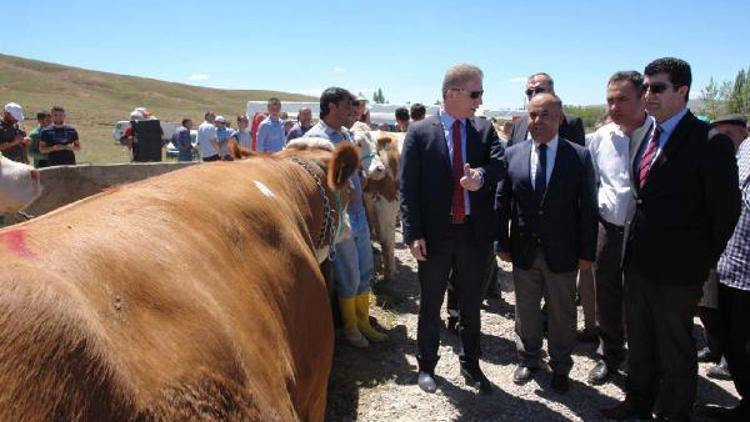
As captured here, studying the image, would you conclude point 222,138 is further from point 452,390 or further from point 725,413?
point 725,413

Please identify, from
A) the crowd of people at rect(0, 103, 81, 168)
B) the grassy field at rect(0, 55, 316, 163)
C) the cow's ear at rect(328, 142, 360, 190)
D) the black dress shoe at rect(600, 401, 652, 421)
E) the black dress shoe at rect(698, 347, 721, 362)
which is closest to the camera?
the cow's ear at rect(328, 142, 360, 190)

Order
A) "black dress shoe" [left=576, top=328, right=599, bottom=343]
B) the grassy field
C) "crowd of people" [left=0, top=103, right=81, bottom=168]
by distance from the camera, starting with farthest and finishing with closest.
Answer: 1. the grassy field
2. "crowd of people" [left=0, top=103, right=81, bottom=168]
3. "black dress shoe" [left=576, top=328, right=599, bottom=343]

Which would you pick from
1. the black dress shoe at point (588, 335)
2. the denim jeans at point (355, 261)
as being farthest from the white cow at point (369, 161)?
the black dress shoe at point (588, 335)

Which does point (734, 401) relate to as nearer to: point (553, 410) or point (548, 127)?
point (553, 410)

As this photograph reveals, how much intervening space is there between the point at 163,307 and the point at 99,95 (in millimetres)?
98980

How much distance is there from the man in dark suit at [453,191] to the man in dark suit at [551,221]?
0.86ft

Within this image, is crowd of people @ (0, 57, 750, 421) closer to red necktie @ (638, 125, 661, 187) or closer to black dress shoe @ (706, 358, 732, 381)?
red necktie @ (638, 125, 661, 187)

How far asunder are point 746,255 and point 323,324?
345cm

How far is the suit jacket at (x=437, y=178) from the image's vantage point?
4219 millimetres

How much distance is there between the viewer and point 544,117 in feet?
14.0

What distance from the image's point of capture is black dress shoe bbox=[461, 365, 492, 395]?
446 cm

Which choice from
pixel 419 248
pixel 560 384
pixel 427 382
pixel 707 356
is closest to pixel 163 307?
pixel 419 248

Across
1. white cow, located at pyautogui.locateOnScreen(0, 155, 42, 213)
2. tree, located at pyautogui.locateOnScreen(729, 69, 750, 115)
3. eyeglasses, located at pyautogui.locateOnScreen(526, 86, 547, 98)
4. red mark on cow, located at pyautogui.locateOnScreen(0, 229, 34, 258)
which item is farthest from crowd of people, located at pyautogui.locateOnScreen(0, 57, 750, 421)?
tree, located at pyautogui.locateOnScreen(729, 69, 750, 115)

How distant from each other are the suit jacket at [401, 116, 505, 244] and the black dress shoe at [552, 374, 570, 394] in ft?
4.37
